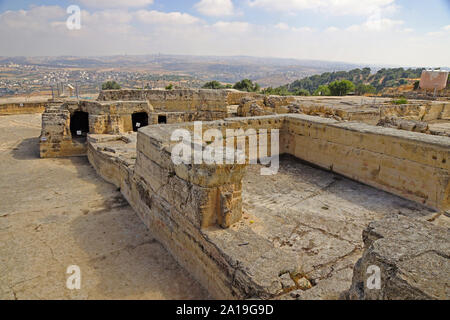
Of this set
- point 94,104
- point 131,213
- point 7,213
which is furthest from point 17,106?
point 131,213

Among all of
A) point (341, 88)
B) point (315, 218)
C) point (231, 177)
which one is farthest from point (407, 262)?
point (341, 88)

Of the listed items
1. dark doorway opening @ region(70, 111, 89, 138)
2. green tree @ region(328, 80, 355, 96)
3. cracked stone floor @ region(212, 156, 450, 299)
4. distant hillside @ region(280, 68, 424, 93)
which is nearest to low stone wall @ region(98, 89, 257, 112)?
dark doorway opening @ region(70, 111, 89, 138)

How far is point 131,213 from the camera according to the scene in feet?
20.9

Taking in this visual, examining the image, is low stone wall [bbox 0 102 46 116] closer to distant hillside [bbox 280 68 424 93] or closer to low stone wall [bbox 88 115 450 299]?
low stone wall [bbox 88 115 450 299]

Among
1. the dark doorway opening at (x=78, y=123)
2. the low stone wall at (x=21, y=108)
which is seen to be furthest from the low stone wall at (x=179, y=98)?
the low stone wall at (x=21, y=108)

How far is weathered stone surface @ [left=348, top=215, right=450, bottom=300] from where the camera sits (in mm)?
2010

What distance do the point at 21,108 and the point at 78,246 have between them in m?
17.3

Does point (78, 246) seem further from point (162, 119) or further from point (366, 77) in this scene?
point (366, 77)

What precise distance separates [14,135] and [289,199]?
1349 cm

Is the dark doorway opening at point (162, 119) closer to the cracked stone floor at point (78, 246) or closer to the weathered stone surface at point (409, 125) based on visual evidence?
the cracked stone floor at point (78, 246)

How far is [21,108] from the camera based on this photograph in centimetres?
1848

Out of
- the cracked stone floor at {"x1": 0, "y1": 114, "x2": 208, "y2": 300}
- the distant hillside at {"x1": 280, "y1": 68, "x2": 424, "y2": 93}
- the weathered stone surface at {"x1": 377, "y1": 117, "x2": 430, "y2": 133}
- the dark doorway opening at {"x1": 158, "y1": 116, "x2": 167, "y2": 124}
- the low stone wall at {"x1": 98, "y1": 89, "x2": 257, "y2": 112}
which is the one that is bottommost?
the cracked stone floor at {"x1": 0, "y1": 114, "x2": 208, "y2": 300}

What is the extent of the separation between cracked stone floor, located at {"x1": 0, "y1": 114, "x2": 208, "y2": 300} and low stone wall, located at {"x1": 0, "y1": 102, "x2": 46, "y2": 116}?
11.8 m
